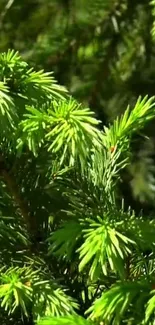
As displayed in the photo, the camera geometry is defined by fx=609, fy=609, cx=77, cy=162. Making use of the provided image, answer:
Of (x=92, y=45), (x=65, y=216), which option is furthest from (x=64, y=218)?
(x=92, y=45)

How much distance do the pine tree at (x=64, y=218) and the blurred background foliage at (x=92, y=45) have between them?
0.52m

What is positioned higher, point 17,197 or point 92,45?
point 92,45

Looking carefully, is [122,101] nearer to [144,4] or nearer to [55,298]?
[144,4]

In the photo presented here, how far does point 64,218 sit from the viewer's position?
542 mm

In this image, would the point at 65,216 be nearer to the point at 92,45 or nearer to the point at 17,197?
the point at 17,197

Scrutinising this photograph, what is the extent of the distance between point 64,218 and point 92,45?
59 cm

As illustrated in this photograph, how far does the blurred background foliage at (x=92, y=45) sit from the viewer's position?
1046 mm

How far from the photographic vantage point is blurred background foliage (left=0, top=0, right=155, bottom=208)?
105cm

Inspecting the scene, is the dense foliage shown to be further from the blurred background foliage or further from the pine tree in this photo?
the blurred background foliage

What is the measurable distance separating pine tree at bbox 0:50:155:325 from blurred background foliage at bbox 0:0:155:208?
516mm

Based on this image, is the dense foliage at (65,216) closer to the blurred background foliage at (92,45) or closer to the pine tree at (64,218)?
the pine tree at (64,218)

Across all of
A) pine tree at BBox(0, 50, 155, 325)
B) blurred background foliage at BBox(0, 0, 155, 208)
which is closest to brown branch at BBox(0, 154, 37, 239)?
pine tree at BBox(0, 50, 155, 325)

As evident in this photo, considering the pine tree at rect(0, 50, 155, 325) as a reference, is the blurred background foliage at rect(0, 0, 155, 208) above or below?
above

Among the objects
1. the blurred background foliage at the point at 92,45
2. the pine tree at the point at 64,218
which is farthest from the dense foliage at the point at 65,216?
the blurred background foliage at the point at 92,45
